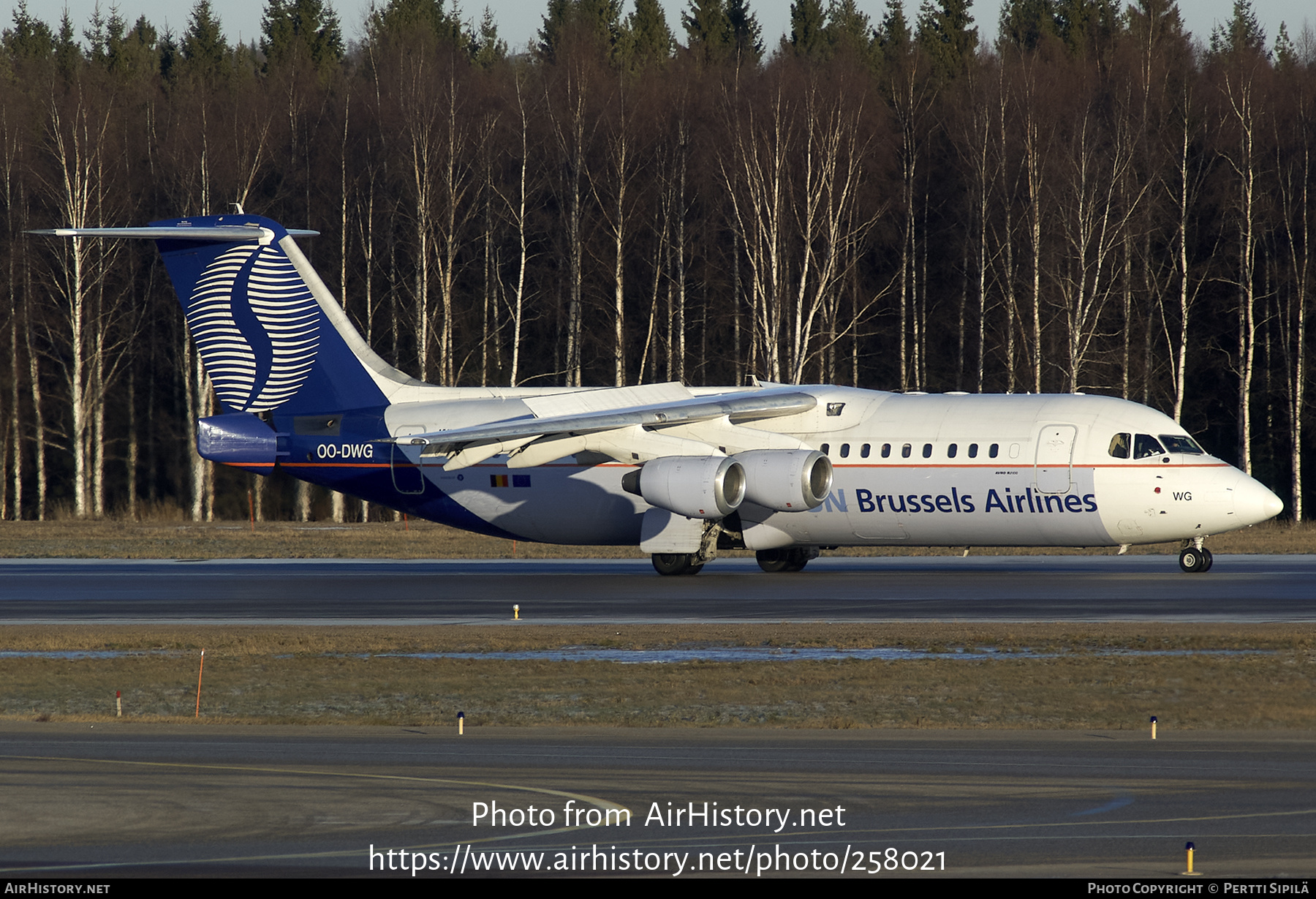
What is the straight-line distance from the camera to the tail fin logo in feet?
109

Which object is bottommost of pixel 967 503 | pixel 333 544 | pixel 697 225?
pixel 333 544

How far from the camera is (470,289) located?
203 feet

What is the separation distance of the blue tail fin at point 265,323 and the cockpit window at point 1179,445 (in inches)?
592

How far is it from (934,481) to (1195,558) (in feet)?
16.3

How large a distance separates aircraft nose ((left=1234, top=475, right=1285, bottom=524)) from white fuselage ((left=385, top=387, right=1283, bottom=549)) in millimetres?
27

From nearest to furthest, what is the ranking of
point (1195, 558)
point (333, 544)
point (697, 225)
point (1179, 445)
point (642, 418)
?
point (1179, 445) → point (1195, 558) → point (642, 418) → point (333, 544) → point (697, 225)

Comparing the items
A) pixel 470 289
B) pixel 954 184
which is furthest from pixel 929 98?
pixel 470 289

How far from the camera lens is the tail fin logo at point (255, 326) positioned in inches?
1313

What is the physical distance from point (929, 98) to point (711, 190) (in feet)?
37.2

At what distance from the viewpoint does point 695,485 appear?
95.2 feet

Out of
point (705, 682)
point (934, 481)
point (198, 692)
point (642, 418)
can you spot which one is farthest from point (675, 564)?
point (198, 692)

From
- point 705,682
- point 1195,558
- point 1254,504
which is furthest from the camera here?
point 1195,558

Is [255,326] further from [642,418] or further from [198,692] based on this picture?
[198,692]

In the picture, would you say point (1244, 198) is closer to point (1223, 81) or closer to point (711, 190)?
point (1223, 81)
